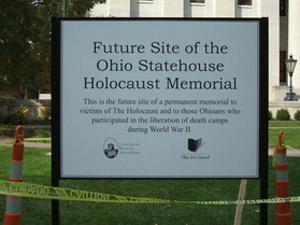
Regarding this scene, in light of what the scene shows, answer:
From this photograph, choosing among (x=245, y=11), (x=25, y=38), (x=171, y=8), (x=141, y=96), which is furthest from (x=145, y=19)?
(x=245, y=11)

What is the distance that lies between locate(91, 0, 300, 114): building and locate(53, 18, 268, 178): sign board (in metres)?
47.0

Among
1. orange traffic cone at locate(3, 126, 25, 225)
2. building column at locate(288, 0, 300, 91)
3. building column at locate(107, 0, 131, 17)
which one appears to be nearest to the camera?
orange traffic cone at locate(3, 126, 25, 225)

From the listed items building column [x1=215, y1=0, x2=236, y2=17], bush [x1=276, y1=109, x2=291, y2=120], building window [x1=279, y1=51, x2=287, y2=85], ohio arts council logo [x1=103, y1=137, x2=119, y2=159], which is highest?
building column [x1=215, y1=0, x2=236, y2=17]

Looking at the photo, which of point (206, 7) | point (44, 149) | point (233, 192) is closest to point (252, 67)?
point (233, 192)

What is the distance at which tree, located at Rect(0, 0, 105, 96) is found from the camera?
23.1 m

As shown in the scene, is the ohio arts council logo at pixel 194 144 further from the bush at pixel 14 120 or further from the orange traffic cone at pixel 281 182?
the bush at pixel 14 120

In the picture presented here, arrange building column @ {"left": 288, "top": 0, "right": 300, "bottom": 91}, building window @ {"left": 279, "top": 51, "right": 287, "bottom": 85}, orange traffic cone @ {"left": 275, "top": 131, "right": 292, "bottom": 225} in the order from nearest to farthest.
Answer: orange traffic cone @ {"left": 275, "top": 131, "right": 292, "bottom": 225}
building column @ {"left": 288, "top": 0, "right": 300, "bottom": 91}
building window @ {"left": 279, "top": 51, "right": 287, "bottom": 85}

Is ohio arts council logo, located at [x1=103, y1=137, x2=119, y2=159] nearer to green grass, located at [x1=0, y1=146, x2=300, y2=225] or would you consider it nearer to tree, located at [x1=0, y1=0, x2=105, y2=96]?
green grass, located at [x1=0, y1=146, x2=300, y2=225]

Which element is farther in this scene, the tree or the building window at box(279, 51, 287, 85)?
the building window at box(279, 51, 287, 85)

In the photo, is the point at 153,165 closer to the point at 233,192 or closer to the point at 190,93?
the point at 190,93

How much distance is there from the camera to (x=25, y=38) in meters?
24.2

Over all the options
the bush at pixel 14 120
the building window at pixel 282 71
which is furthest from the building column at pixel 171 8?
the bush at pixel 14 120

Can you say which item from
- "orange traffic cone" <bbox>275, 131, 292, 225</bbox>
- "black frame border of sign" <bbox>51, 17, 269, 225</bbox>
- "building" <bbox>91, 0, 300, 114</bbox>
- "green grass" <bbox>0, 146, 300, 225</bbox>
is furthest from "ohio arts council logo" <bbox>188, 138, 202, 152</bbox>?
"building" <bbox>91, 0, 300, 114</bbox>

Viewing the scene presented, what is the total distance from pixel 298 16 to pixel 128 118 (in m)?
51.8
